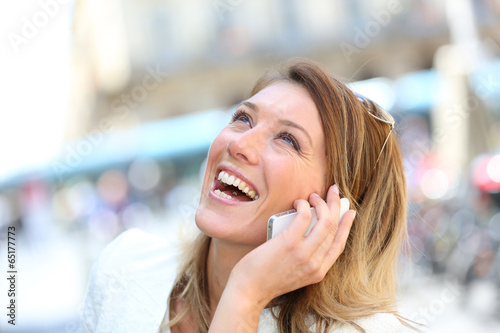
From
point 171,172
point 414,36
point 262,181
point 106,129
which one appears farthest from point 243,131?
point 414,36

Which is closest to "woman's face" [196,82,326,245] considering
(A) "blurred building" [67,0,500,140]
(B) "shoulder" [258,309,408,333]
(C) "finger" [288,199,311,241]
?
(C) "finger" [288,199,311,241]

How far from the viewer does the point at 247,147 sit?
5.91 ft

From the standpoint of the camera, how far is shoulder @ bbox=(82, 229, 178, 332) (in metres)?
1.89

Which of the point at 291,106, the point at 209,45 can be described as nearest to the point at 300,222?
the point at 291,106

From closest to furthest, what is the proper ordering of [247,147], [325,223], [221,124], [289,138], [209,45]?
[325,223] → [247,147] → [289,138] → [221,124] → [209,45]

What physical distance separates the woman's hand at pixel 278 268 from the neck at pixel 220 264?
0.27 metres

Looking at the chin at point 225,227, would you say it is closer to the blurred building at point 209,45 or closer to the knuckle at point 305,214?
the knuckle at point 305,214

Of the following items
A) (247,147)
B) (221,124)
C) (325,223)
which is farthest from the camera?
(221,124)

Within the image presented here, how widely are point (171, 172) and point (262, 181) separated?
17.1 metres

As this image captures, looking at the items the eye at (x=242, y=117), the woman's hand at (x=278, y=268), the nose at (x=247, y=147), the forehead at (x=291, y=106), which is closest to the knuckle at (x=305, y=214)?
the woman's hand at (x=278, y=268)

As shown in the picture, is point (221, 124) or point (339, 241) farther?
point (221, 124)

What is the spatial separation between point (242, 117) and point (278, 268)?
0.71 metres

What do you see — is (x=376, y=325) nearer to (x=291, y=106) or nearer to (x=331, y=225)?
(x=331, y=225)

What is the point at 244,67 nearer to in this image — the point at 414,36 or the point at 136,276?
the point at 414,36
